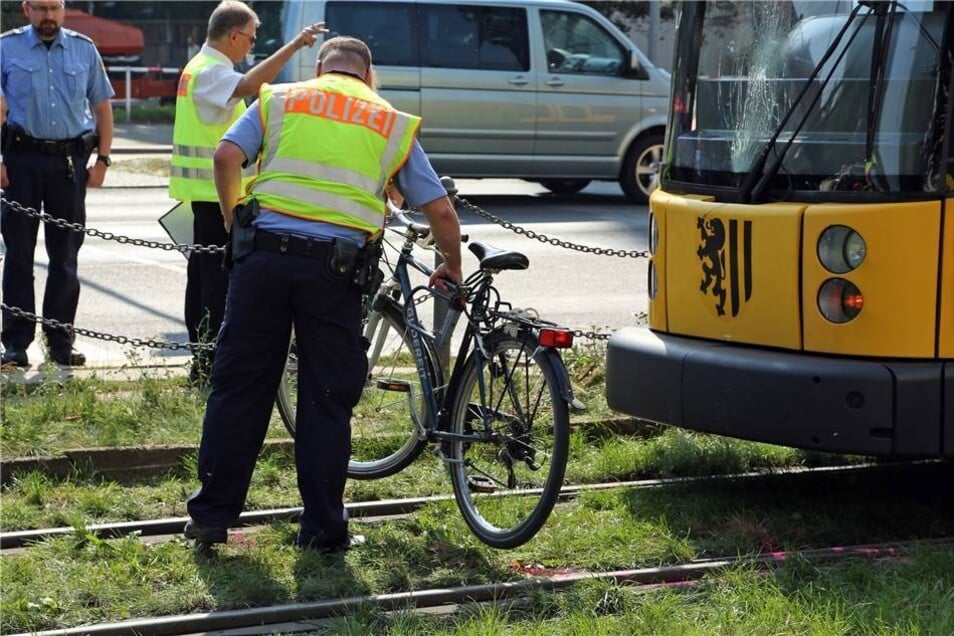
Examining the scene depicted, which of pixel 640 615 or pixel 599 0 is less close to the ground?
pixel 599 0

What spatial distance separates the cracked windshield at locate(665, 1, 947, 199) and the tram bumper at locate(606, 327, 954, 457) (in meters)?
0.61

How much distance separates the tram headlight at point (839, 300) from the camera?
200 inches

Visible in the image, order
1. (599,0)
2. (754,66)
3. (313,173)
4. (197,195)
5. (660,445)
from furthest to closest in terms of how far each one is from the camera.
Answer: (599,0), (197,195), (660,445), (754,66), (313,173)

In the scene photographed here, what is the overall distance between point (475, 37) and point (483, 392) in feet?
34.7

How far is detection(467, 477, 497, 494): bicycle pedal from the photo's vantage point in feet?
17.5

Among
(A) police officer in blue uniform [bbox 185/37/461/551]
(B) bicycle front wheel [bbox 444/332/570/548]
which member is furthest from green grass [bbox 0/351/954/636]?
(A) police officer in blue uniform [bbox 185/37/461/551]

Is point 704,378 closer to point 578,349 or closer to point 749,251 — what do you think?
point 749,251

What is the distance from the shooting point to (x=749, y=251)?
5348mm

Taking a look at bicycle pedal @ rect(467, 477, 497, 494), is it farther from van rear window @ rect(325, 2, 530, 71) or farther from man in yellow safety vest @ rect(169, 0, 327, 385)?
van rear window @ rect(325, 2, 530, 71)

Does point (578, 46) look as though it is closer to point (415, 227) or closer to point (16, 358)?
point (16, 358)

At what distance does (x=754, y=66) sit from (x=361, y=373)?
1.99 metres

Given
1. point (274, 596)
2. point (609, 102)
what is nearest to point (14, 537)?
point (274, 596)

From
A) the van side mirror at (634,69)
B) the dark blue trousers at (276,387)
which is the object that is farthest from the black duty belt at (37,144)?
the van side mirror at (634,69)

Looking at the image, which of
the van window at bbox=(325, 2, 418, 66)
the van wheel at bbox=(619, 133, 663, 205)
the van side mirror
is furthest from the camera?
the van wheel at bbox=(619, 133, 663, 205)
